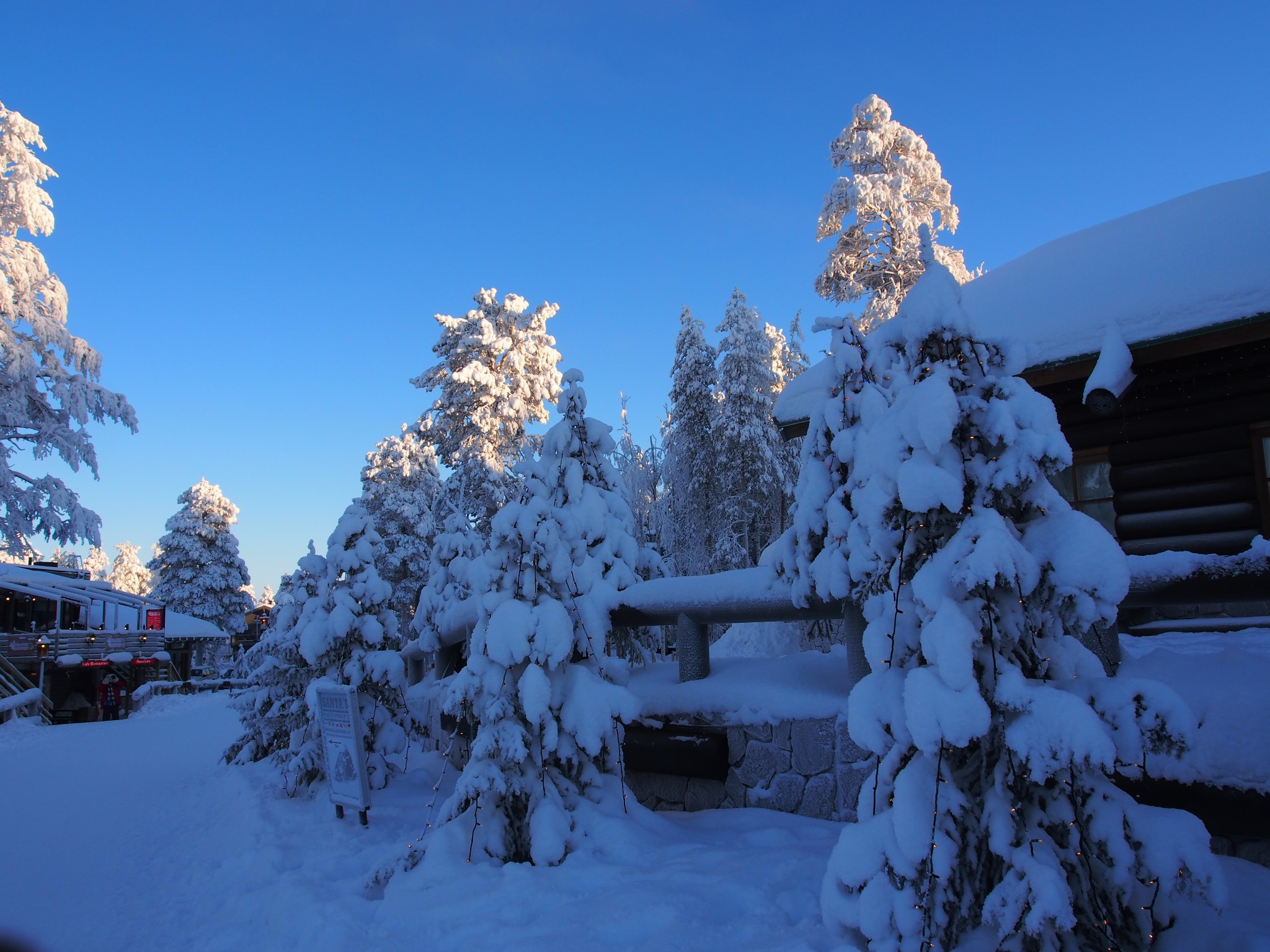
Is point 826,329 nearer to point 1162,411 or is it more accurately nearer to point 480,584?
point 480,584

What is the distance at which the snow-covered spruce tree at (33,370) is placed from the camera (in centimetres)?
1975

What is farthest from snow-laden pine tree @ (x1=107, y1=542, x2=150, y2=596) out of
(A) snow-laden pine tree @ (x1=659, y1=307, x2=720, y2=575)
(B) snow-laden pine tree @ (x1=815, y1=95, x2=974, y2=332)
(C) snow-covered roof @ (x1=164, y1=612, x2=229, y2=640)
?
(B) snow-laden pine tree @ (x1=815, y1=95, x2=974, y2=332)

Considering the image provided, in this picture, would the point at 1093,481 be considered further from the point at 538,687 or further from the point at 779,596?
the point at 538,687

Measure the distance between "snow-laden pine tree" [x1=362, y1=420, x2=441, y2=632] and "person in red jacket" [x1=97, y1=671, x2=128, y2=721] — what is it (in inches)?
392

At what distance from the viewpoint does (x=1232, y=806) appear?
3.55 metres

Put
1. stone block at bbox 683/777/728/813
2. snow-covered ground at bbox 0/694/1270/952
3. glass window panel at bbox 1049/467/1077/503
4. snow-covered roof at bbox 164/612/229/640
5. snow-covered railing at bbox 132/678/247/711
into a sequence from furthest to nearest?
1. snow-covered roof at bbox 164/612/229/640
2. snow-covered railing at bbox 132/678/247/711
3. glass window panel at bbox 1049/467/1077/503
4. stone block at bbox 683/777/728/813
5. snow-covered ground at bbox 0/694/1270/952

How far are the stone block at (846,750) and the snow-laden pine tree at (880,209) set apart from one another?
19097mm

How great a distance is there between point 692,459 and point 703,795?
71.9ft

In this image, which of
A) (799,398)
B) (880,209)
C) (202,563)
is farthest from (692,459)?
(202,563)

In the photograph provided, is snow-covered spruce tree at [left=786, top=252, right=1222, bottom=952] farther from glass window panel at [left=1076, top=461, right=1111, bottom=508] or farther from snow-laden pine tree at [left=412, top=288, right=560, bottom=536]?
snow-laden pine tree at [left=412, top=288, right=560, bottom=536]

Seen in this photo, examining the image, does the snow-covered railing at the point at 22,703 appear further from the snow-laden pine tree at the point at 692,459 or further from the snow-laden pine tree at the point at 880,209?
the snow-laden pine tree at the point at 880,209

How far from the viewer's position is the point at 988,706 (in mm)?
3066

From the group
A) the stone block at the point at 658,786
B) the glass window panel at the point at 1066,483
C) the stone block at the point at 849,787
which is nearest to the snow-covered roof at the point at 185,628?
the stone block at the point at 658,786

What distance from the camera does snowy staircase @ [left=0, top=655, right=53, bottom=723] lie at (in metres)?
20.0
